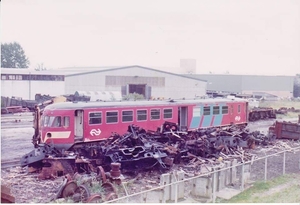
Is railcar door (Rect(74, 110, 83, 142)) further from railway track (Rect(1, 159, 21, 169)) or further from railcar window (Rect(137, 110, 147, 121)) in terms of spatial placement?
railcar window (Rect(137, 110, 147, 121))

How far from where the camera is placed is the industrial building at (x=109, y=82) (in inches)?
705

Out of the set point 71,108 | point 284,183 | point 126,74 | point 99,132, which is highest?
point 126,74

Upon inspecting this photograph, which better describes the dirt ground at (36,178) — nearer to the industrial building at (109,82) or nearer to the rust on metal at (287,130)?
the rust on metal at (287,130)

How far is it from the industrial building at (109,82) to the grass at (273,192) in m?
9.90

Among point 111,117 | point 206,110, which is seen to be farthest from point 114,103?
point 206,110

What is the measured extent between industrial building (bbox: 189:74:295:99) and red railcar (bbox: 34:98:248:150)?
37.9ft

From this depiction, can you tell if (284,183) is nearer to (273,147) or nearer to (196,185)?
A: (196,185)

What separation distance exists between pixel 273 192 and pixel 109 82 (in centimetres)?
1266

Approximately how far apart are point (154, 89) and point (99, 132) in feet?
27.6

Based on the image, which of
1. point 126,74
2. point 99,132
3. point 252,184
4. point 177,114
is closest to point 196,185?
point 252,184

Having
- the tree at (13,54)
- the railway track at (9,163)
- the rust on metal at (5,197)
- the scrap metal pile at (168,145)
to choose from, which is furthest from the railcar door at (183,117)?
the rust on metal at (5,197)

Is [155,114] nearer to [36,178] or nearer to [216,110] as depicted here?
[216,110]

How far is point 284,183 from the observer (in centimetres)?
1140

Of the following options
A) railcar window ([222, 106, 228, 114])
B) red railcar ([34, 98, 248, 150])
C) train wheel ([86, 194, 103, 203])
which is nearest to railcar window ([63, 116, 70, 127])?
red railcar ([34, 98, 248, 150])
